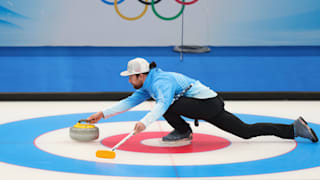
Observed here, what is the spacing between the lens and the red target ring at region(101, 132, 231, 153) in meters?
5.89

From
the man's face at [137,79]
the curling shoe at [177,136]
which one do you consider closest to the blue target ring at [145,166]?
the man's face at [137,79]

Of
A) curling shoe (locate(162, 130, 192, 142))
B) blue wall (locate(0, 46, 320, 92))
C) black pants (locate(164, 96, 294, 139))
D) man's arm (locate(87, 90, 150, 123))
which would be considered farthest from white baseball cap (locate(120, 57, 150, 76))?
blue wall (locate(0, 46, 320, 92))

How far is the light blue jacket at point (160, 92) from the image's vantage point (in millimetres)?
5461

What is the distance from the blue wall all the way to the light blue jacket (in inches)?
156

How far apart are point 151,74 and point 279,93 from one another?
15.7 ft

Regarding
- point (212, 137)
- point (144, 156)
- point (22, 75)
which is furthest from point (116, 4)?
point (144, 156)

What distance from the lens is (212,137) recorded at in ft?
21.8

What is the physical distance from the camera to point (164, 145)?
20.1 feet

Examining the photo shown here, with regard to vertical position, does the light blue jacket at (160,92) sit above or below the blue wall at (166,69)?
above

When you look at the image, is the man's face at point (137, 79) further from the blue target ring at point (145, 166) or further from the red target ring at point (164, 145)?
the blue target ring at point (145, 166)

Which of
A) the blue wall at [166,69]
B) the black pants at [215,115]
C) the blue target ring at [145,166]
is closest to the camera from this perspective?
the blue target ring at [145,166]

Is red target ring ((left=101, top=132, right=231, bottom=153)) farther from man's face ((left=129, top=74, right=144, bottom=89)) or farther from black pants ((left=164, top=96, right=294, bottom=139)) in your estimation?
man's face ((left=129, top=74, right=144, bottom=89))

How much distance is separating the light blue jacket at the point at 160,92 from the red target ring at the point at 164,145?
16.2 inches

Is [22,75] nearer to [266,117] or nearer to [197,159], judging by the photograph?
[266,117]
